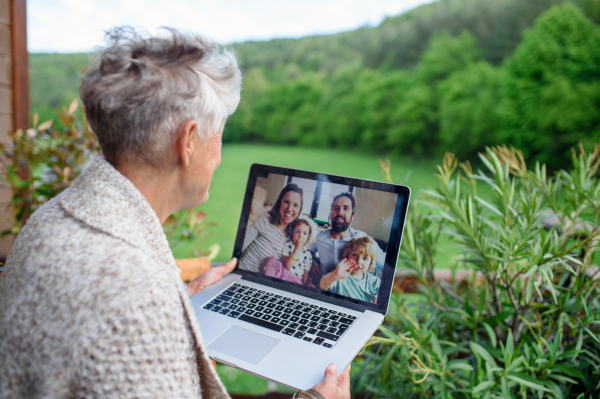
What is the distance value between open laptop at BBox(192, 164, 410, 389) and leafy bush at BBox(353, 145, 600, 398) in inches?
12.8

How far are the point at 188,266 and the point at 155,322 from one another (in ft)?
3.06

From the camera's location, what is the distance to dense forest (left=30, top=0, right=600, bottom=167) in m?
2.98

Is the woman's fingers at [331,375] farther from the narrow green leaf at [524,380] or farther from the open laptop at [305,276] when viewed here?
the narrow green leaf at [524,380]

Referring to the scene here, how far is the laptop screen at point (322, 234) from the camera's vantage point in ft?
3.30

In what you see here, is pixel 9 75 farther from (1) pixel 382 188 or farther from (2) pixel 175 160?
(1) pixel 382 188

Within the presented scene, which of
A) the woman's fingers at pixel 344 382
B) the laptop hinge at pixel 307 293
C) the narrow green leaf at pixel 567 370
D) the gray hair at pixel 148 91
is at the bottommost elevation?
the narrow green leaf at pixel 567 370

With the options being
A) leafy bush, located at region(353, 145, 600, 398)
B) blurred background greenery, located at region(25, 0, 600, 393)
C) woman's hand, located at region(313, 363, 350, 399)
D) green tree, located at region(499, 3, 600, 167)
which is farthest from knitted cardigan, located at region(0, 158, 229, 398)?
green tree, located at region(499, 3, 600, 167)

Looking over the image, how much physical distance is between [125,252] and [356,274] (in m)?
0.60

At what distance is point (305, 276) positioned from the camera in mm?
1069

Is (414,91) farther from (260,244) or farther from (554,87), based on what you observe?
→ (260,244)

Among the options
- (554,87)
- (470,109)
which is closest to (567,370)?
(554,87)

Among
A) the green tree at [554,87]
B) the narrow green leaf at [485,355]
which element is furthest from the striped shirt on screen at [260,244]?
the green tree at [554,87]

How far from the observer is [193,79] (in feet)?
2.39

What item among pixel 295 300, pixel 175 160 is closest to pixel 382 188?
pixel 295 300
